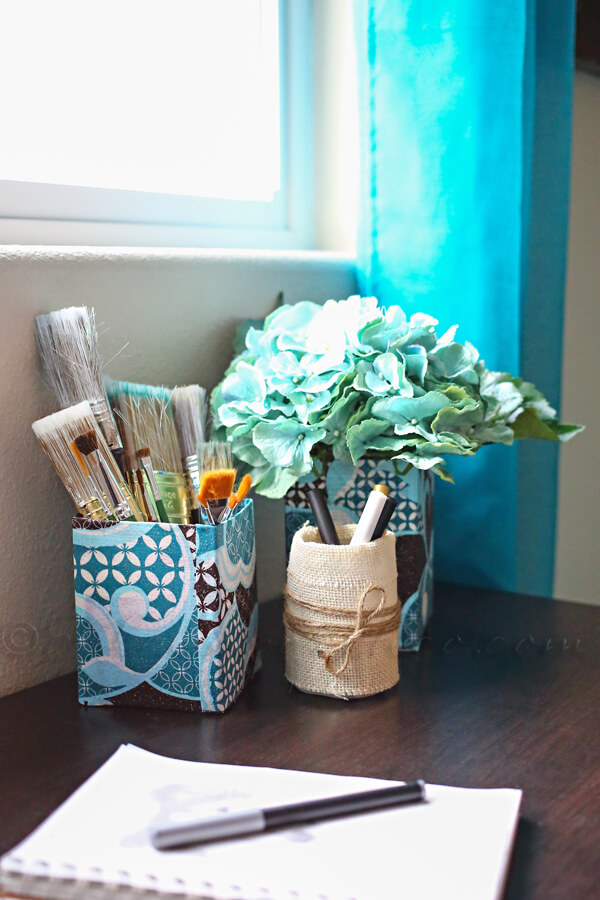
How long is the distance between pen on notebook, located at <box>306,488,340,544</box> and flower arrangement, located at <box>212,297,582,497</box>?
0.03 m

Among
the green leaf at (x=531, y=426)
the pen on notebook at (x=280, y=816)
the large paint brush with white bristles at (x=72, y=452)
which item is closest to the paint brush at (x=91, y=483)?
A: the large paint brush with white bristles at (x=72, y=452)

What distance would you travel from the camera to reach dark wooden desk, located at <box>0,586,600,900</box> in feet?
1.86

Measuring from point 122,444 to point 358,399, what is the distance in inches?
8.4

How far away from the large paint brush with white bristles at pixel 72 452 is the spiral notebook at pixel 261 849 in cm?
22

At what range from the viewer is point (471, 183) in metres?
Result: 1.02

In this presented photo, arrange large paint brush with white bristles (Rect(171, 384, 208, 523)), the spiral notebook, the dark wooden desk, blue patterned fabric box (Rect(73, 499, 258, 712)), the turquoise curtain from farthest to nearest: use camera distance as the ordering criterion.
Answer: the turquoise curtain
large paint brush with white bristles (Rect(171, 384, 208, 523))
blue patterned fabric box (Rect(73, 499, 258, 712))
the dark wooden desk
the spiral notebook

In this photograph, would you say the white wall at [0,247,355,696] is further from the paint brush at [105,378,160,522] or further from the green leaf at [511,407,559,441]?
the green leaf at [511,407,559,441]

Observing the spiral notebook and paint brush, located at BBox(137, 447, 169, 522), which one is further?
paint brush, located at BBox(137, 447, 169, 522)

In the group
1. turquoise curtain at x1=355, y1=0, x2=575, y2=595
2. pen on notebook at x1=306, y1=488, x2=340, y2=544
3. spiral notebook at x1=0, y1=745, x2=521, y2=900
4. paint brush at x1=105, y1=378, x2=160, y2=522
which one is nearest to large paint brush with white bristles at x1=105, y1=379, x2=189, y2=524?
paint brush at x1=105, y1=378, x2=160, y2=522

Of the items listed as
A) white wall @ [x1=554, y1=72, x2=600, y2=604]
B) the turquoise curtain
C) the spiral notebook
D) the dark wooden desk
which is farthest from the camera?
white wall @ [x1=554, y1=72, x2=600, y2=604]

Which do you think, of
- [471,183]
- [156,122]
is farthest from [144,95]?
[471,183]

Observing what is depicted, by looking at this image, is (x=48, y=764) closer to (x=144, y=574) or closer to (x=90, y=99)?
(x=144, y=574)

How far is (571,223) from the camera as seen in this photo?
1514 millimetres

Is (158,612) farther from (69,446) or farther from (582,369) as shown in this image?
(582,369)
